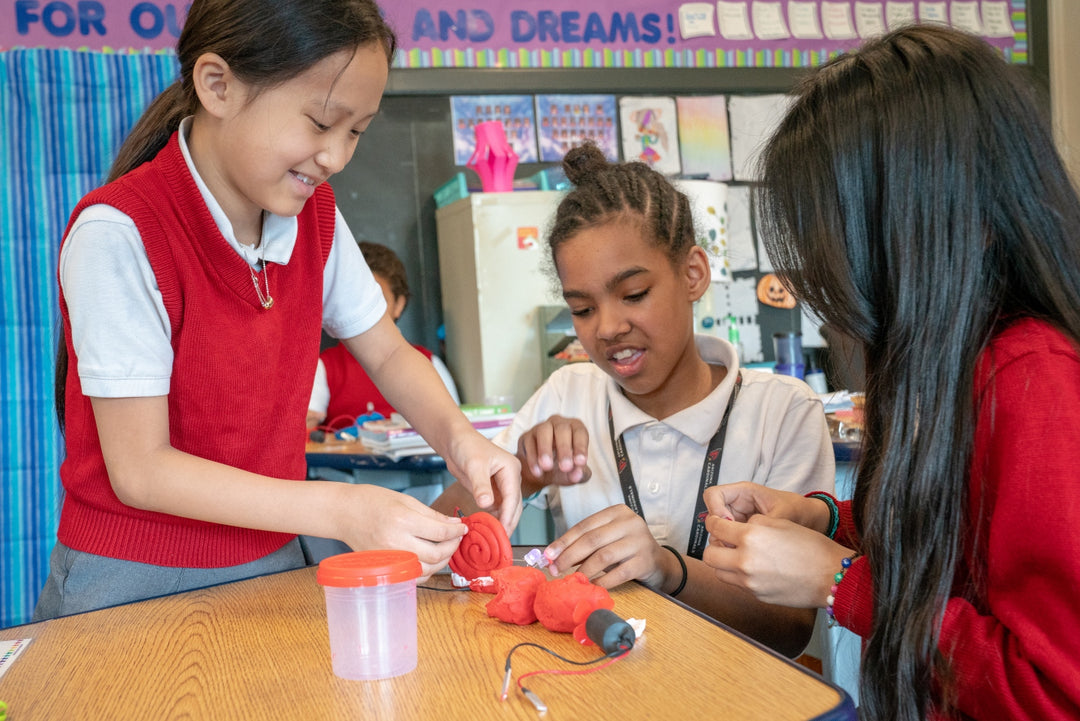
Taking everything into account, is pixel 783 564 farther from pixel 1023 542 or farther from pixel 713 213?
pixel 713 213

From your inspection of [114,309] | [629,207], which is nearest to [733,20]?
[629,207]

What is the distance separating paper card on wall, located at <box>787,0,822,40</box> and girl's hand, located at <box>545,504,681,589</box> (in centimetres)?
347

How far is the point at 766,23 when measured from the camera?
13.1ft

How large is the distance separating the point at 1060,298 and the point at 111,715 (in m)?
0.89

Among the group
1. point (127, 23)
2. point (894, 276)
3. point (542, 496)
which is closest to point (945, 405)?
point (894, 276)

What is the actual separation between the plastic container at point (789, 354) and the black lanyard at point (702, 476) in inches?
84.4

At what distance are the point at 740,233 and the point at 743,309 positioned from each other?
13.1 inches

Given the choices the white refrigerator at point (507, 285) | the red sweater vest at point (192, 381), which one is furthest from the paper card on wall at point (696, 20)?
the red sweater vest at point (192, 381)

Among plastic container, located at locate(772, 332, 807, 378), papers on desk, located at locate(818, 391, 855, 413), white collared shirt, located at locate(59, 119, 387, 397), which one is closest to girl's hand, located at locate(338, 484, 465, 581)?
white collared shirt, located at locate(59, 119, 387, 397)

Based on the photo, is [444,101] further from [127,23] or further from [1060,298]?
[1060,298]

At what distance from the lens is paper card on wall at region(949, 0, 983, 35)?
414cm

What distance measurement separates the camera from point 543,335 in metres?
3.32

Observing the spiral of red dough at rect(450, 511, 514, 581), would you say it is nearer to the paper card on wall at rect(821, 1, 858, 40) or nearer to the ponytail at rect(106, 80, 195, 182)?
the ponytail at rect(106, 80, 195, 182)

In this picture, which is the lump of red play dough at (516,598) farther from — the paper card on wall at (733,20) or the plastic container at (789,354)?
the paper card on wall at (733,20)
